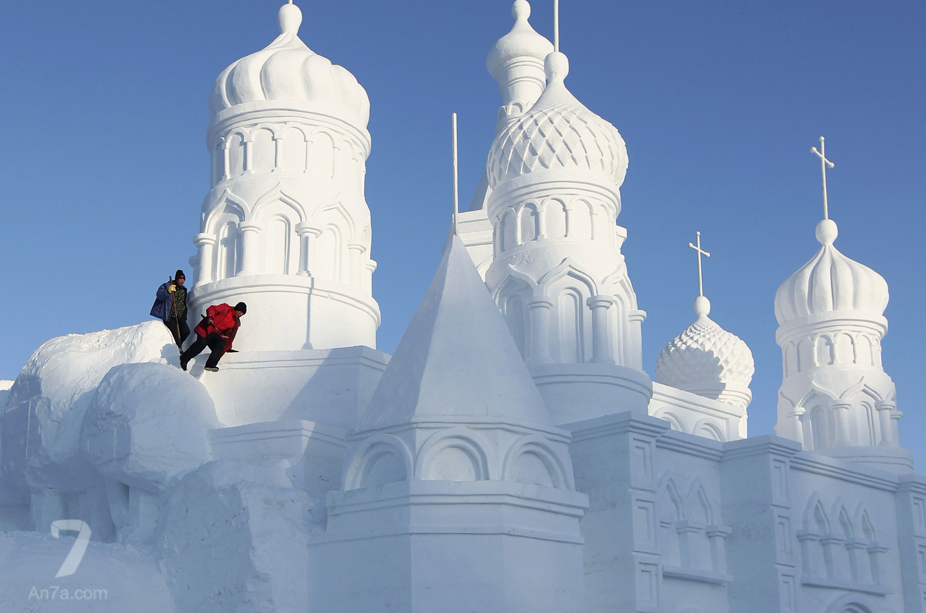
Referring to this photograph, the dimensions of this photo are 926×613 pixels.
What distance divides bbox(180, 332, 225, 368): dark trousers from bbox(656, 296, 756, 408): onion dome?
1060 centimetres

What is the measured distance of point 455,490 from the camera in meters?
11.2

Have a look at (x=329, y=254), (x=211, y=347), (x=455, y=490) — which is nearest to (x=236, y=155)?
(x=329, y=254)

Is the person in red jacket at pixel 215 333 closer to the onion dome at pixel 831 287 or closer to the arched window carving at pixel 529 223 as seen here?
the arched window carving at pixel 529 223

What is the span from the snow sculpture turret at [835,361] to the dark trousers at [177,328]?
1043cm

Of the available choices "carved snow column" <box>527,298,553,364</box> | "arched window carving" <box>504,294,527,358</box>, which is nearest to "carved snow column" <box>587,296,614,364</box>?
"carved snow column" <box>527,298,553,364</box>

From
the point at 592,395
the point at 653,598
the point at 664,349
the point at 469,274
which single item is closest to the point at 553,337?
the point at 592,395

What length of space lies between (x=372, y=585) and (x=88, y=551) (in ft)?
9.99

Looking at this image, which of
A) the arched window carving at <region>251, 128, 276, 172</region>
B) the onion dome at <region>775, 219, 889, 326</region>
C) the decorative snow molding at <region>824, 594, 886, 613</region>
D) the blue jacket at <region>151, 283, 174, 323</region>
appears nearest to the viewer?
the decorative snow molding at <region>824, 594, 886, 613</region>

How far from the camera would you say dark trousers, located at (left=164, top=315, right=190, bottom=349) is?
14.6 m

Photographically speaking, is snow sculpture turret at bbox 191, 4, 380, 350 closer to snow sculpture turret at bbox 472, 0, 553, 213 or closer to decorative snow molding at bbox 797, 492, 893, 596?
snow sculpture turret at bbox 472, 0, 553, 213

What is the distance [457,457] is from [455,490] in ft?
1.49

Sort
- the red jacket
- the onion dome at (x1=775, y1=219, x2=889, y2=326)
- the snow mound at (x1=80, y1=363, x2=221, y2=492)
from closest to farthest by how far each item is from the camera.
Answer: the snow mound at (x1=80, y1=363, x2=221, y2=492) → the red jacket → the onion dome at (x1=775, y1=219, x2=889, y2=326)

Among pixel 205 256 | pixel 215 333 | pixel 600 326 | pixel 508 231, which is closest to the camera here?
pixel 215 333

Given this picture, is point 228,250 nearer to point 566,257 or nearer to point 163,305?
point 163,305
